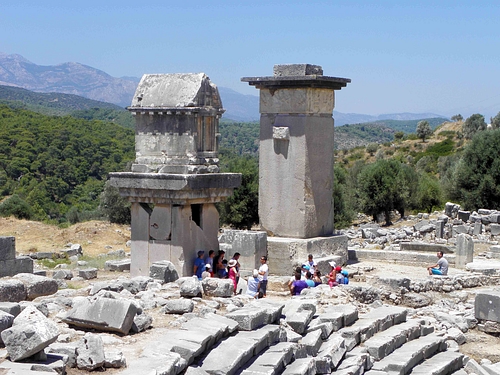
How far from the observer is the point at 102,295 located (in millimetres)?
7832

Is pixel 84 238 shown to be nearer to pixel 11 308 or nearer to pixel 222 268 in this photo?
pixel 222 268

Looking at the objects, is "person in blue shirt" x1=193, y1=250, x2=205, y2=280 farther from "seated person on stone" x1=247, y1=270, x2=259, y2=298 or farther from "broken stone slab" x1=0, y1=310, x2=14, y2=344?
"broken stone slab" x1=0, y1=310, x2=14, y2=344

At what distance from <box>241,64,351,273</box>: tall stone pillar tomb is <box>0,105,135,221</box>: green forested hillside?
76.4 ft

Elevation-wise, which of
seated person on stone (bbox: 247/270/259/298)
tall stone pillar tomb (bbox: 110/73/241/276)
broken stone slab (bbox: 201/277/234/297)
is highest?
tall stone pillar tomb (bbox: 110/73/241/276)

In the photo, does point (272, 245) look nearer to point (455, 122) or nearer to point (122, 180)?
point (122, 180)

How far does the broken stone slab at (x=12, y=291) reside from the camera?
8.95 m

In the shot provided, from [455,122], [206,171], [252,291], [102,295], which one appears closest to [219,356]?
[102,295]

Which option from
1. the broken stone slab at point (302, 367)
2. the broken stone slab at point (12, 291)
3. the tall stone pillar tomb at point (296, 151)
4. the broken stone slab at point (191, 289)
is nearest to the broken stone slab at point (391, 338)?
the broken stone slab at point (302, 367)

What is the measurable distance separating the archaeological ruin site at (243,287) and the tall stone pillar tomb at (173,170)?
2 cm

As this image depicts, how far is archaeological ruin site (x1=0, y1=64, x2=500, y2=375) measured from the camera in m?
6.91

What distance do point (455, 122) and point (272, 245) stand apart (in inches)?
2469

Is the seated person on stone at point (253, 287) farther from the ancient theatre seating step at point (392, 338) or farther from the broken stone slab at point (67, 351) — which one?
the broken stone slab at point (67, 351)

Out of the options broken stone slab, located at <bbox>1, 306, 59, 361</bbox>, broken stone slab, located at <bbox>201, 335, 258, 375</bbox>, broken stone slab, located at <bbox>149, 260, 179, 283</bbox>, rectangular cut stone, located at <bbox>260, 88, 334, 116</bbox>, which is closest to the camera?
broken stone slab, located at <bbox>1, 306, 59, 361</bbox>

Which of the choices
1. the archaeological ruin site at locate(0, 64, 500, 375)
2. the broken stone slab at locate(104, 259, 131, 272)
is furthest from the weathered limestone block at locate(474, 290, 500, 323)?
the broken stone slab at locate(104, 259, 131, 272)
